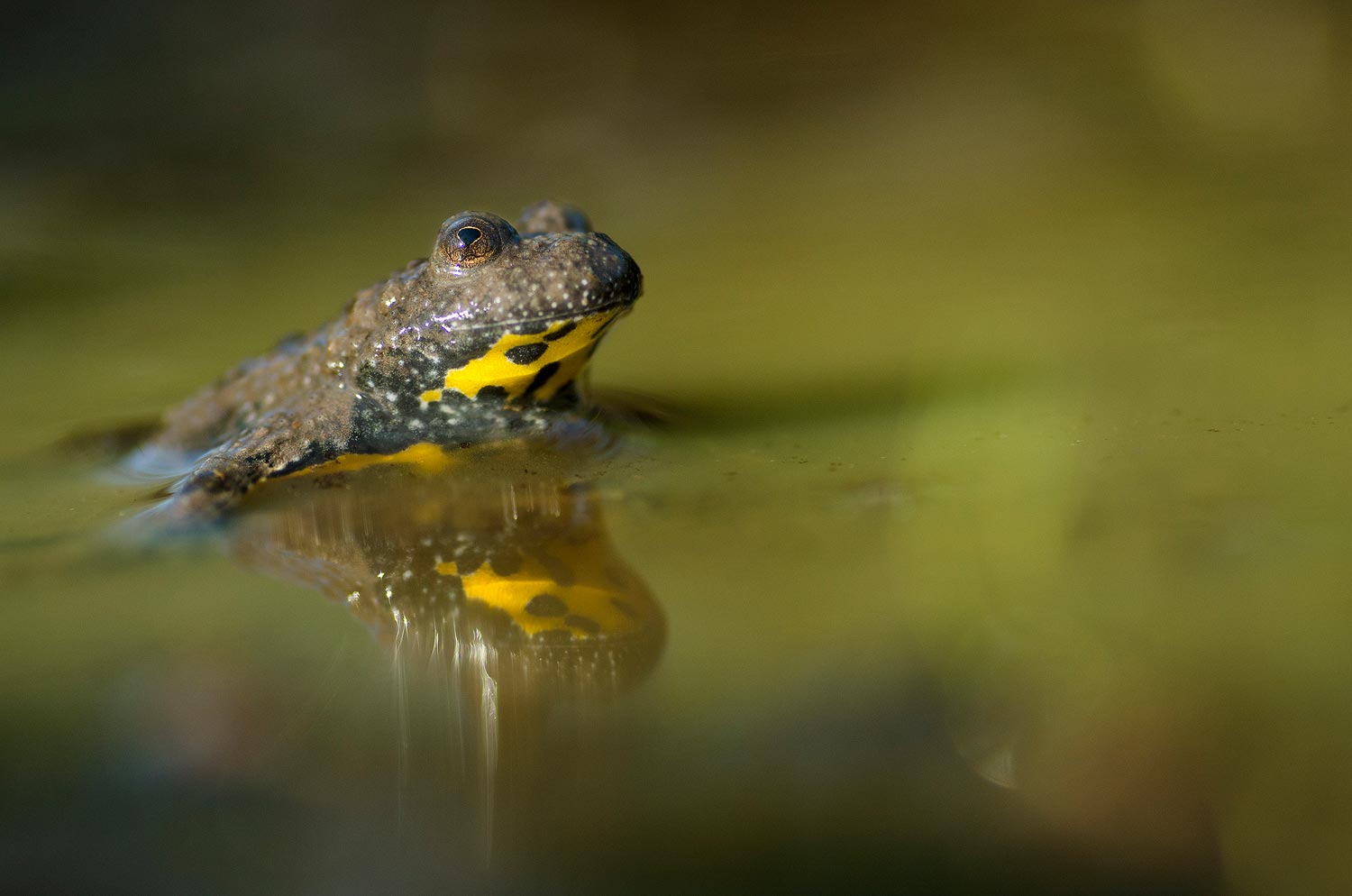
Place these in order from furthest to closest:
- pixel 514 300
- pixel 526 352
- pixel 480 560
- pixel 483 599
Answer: pixel 526 352
pixel 514 300
pixel 480 560
pixel 483 599

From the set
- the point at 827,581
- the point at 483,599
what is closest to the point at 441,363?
the point at 483,599

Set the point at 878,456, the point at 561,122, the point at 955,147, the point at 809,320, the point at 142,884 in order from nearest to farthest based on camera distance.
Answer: the point at 142,884 → the point at 878,456 → the point at 809,320 → the point at 955,147 → the point at 561,122

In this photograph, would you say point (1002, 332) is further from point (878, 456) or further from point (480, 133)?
point (480, 133)

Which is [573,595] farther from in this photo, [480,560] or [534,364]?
[534,364]

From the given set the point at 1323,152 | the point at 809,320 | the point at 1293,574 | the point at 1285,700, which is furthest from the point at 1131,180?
the point at 1285,700

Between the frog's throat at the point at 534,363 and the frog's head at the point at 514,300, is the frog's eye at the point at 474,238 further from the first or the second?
the frog's throat at the point at 534,363
